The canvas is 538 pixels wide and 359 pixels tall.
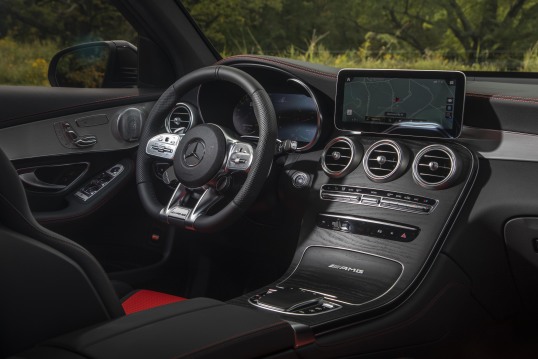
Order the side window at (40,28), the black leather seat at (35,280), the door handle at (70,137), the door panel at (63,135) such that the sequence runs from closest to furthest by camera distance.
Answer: the black leather seat at (35,280), the door panel at (63,135), the door handle at (70,137), the side window at (40,28)

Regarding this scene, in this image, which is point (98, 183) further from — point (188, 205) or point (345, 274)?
point (345, 274)

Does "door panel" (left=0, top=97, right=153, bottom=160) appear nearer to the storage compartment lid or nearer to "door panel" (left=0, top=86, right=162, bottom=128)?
"door panel" (left=0, top=86, right=162, bottom=128)

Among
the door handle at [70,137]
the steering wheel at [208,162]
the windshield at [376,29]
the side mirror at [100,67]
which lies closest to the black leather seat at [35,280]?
the steering wheel at [208,162]

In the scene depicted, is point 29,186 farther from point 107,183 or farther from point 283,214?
point 283,214

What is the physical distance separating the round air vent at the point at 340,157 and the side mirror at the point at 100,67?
41.7 inches

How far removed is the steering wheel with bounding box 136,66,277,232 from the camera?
2.39 meters

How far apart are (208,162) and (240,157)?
114 millimetres

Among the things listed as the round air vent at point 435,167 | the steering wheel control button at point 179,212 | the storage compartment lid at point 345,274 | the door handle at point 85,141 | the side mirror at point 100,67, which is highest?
the side mirror at point 100,67

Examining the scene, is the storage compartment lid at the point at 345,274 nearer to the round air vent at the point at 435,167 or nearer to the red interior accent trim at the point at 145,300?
the round air vent at the point at 435,167

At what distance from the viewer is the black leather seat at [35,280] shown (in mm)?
1223

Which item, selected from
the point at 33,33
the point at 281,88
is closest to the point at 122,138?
the point at 281,88

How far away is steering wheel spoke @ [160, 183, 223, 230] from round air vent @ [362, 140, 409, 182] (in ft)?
1.80

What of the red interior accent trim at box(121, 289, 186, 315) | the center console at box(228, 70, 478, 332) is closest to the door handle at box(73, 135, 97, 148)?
the red interior accent trim at box(121, 289, 186, 315)

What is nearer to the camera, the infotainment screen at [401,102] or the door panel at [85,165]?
the infotainment screen at [401,102]
